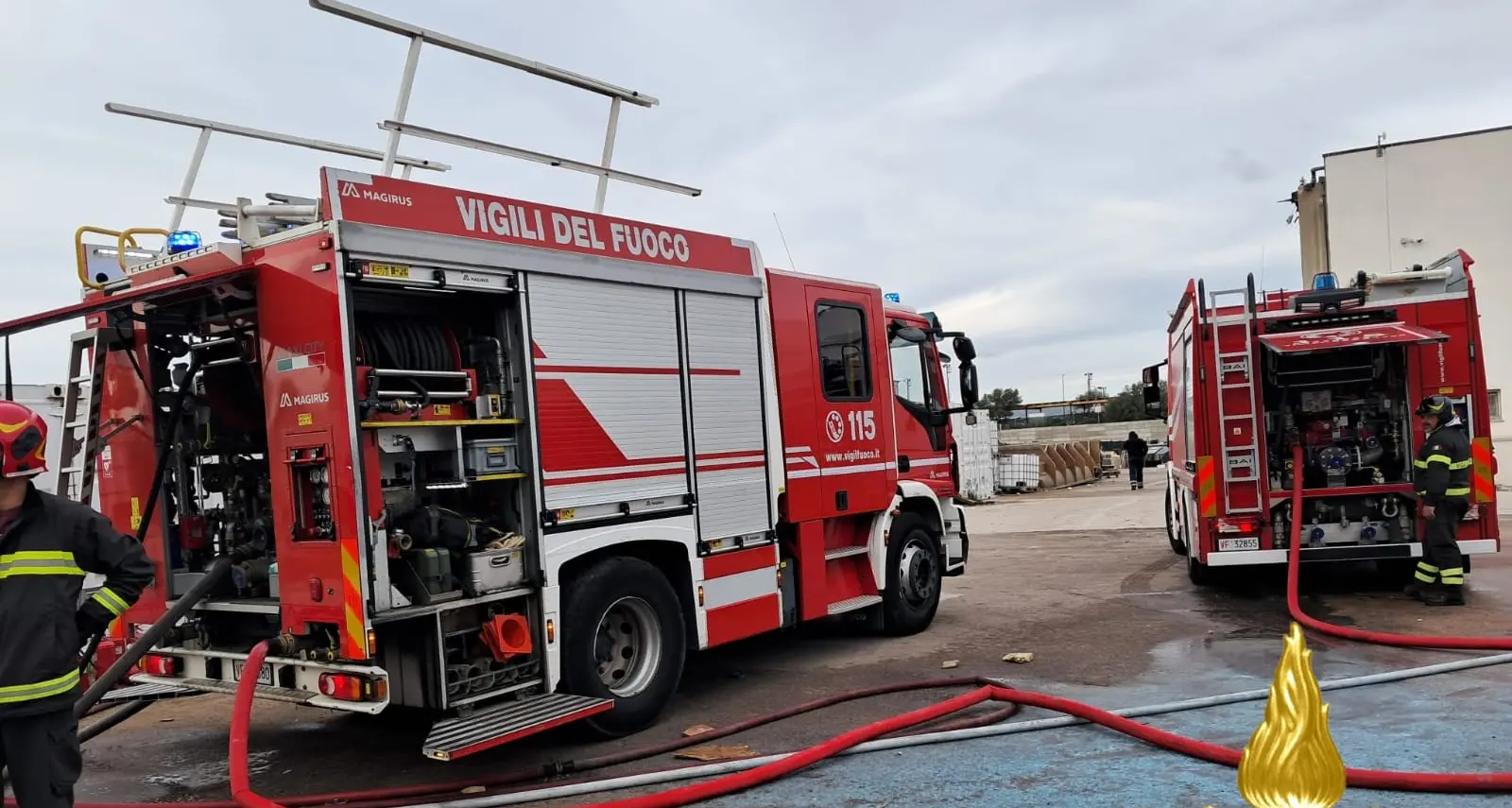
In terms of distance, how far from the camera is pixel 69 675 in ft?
11.8

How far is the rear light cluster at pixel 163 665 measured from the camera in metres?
5.62

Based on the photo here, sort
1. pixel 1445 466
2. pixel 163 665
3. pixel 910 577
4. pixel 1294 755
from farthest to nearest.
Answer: pixel 910 577 < pixel 1445 466 < pixel 163 665 < pixel 1294 755

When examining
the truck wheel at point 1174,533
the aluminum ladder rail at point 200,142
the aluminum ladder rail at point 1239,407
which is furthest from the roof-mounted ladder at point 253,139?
the truck wheel at point 1174,533

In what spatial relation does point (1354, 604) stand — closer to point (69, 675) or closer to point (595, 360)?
point (595, 360)

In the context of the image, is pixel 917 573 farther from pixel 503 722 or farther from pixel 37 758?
pixel 37 758

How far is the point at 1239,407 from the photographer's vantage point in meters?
9.37

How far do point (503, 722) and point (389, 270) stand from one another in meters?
2.18

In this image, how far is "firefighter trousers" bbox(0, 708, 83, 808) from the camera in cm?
354

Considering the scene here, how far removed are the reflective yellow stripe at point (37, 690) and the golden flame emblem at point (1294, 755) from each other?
364cm

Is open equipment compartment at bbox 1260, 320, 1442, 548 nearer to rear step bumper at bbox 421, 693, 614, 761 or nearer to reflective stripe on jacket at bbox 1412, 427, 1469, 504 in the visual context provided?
reflective stripe on jacket at bbox 1412, 427, 1469, 504

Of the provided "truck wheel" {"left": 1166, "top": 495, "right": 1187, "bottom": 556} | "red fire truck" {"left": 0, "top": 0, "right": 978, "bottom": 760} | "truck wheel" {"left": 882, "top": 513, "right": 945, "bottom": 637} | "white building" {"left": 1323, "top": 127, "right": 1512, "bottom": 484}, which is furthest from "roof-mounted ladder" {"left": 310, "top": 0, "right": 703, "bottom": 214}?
"white building" {"left": 1323, "top": 127, "right": 1512, "bottom": 484}

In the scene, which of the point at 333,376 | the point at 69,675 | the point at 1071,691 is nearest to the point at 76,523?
the point at 69,675

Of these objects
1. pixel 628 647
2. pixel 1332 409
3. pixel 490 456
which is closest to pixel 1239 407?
pixel 1332 409

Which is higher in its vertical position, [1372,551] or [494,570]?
[494,570]
